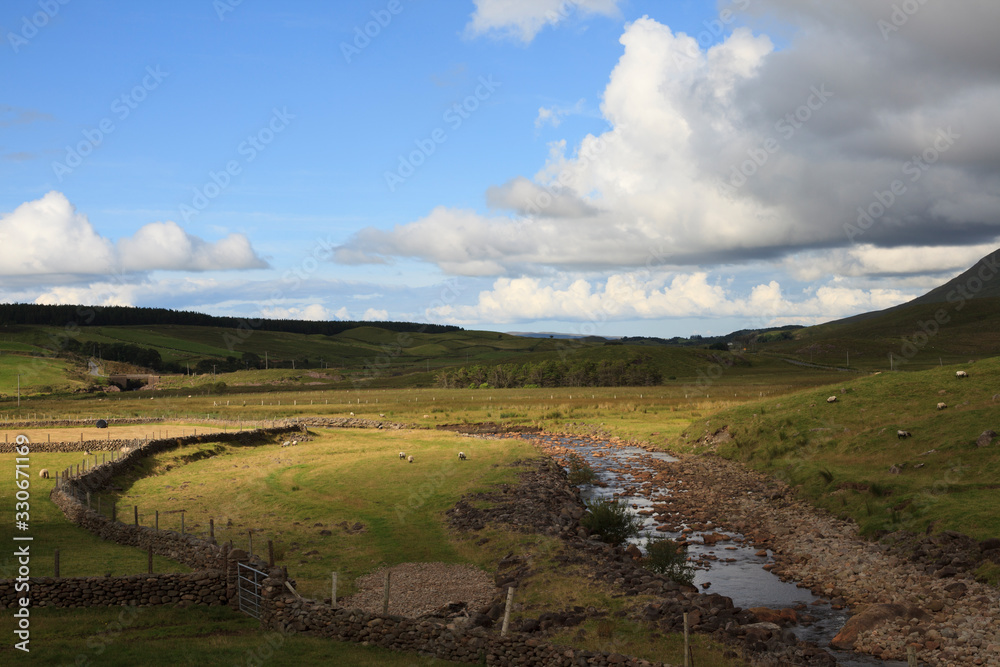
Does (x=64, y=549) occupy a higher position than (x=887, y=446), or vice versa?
(x=887, y=446)

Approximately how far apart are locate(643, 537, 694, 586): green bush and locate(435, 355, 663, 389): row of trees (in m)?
121

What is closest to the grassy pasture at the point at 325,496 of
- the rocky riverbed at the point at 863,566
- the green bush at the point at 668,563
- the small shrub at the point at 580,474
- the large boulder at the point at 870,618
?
the small shrub at the point at 580,474

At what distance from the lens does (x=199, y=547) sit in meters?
26.4

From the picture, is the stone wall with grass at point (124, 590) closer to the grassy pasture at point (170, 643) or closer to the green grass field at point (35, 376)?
the grassy pasture at point (170, 643)

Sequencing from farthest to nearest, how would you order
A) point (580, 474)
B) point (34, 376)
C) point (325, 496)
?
point (34, 376) < point (580, 474) < point (325, 496)

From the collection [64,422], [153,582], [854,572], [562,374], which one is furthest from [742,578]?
[562,374]

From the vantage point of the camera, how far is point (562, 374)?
6363 inches

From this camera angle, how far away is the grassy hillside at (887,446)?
96.1 feet

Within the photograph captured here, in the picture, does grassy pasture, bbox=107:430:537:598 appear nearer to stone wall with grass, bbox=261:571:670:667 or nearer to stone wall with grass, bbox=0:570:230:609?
stone wall with grass, bbox=261:571:670:667

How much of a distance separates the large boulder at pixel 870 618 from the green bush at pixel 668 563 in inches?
217

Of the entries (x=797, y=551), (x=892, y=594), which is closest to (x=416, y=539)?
(x=797, y=551)

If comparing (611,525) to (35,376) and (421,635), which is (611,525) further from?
(35,376)

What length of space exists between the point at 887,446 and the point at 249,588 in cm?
3587

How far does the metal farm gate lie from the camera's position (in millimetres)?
22281
